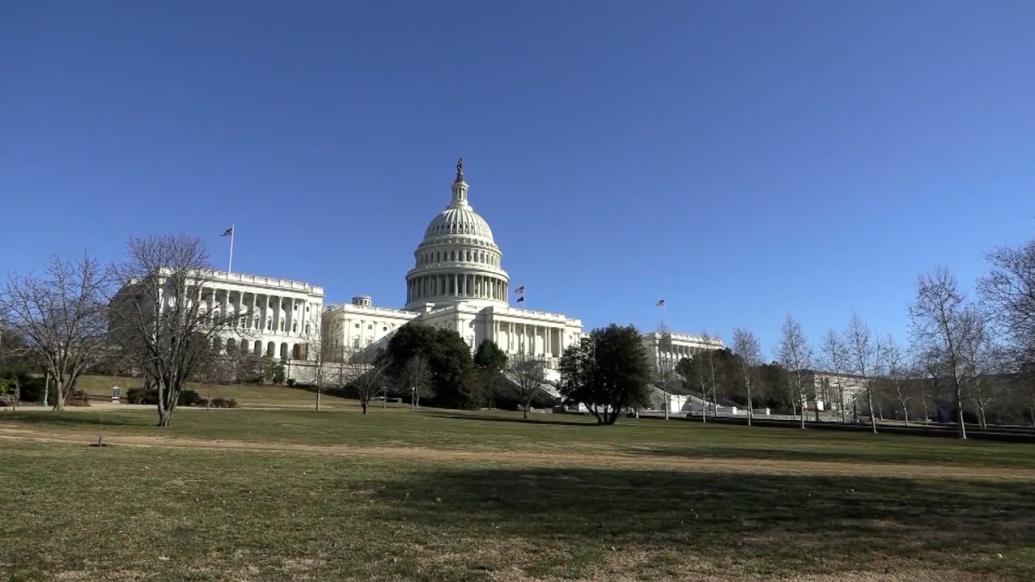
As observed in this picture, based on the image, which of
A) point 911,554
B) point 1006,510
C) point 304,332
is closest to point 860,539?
point 911,554

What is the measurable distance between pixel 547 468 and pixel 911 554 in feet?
38.0

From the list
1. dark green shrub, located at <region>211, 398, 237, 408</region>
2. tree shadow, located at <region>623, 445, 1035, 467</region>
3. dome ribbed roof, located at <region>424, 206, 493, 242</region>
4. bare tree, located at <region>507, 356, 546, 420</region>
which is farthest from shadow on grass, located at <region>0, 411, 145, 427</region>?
dome ribbed roof, located at <region>424, 206, 493, 242</region>

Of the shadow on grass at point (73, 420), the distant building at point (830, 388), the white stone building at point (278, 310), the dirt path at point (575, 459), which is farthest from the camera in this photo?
the white stone building at point (278, 310)

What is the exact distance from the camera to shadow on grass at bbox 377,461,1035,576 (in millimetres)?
10367

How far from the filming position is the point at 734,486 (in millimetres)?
17391

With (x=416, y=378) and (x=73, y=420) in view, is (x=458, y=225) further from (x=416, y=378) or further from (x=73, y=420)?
(x=73, y=420)

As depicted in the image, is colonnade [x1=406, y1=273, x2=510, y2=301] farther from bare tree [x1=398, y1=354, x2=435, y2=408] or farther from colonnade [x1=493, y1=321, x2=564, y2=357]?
bare tree [x1=398, y1=354, x2=435, y2=408]

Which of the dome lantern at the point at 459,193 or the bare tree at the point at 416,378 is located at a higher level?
the dome lantern at the point at 459,193

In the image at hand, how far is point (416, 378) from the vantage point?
82312mm

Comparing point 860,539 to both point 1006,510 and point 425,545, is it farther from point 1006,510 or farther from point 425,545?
point 425,545

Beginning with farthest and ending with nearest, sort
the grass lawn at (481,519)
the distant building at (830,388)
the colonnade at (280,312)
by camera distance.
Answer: the colonnade at (280,312)
the distant building at (830,388)
the grass lawn at (481,519)

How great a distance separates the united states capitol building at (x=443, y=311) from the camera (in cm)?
13800

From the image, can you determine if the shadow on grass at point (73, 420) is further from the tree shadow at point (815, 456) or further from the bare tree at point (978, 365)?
the bare tree at point (978, 365)

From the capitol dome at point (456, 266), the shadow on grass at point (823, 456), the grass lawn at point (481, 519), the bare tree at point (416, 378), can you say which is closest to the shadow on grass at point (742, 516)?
the grass lawn at point (481, 519)
